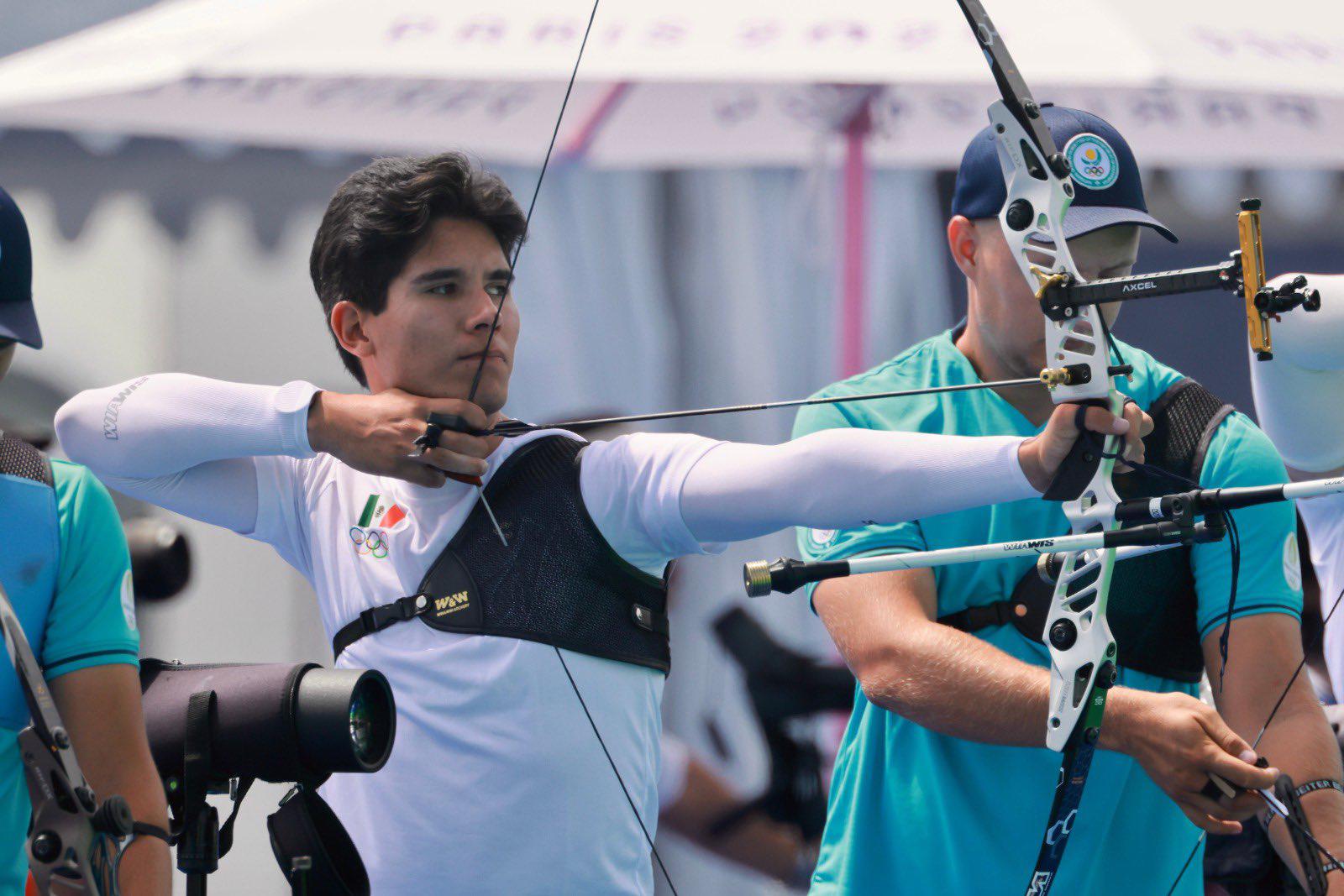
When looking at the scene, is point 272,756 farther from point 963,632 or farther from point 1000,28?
point 1000,28

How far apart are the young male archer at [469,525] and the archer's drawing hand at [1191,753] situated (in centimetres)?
29

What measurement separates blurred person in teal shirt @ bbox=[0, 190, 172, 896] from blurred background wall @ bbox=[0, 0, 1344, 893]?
1.58 meters

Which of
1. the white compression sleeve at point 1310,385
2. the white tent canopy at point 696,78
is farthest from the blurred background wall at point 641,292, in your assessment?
the white compression sleeve at point 1310,385

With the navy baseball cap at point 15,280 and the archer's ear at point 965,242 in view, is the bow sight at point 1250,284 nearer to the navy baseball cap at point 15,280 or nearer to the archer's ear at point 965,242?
the archer's ear at point 965,242

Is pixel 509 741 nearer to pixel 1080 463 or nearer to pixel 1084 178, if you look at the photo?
pixel 1080 463

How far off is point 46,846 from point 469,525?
578mm

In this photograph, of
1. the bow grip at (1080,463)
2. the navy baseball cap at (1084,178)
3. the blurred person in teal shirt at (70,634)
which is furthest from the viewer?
the navy baseball cap at (1084,178)

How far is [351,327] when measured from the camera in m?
1.99

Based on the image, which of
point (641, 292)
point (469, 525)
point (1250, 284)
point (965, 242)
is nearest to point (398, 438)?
point (469, 525)

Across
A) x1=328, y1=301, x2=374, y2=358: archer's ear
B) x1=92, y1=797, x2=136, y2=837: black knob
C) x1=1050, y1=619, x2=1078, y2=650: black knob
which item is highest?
x1=328, y1=301, x2=374, y2=358: archer's ear

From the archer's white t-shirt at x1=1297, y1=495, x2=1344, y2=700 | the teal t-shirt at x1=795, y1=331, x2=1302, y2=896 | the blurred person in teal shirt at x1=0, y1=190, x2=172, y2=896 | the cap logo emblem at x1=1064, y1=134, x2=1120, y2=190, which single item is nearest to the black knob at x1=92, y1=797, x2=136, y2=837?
the blurred person in teal shirt at x1=0, y1=190, x2=172, y2=896

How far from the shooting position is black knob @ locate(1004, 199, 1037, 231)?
1.53m

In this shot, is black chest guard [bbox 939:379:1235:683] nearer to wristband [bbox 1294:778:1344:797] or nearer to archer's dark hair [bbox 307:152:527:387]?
wristband [bbox 1294:778:1344:797]

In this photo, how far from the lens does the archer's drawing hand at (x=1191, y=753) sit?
1371 millimetres
